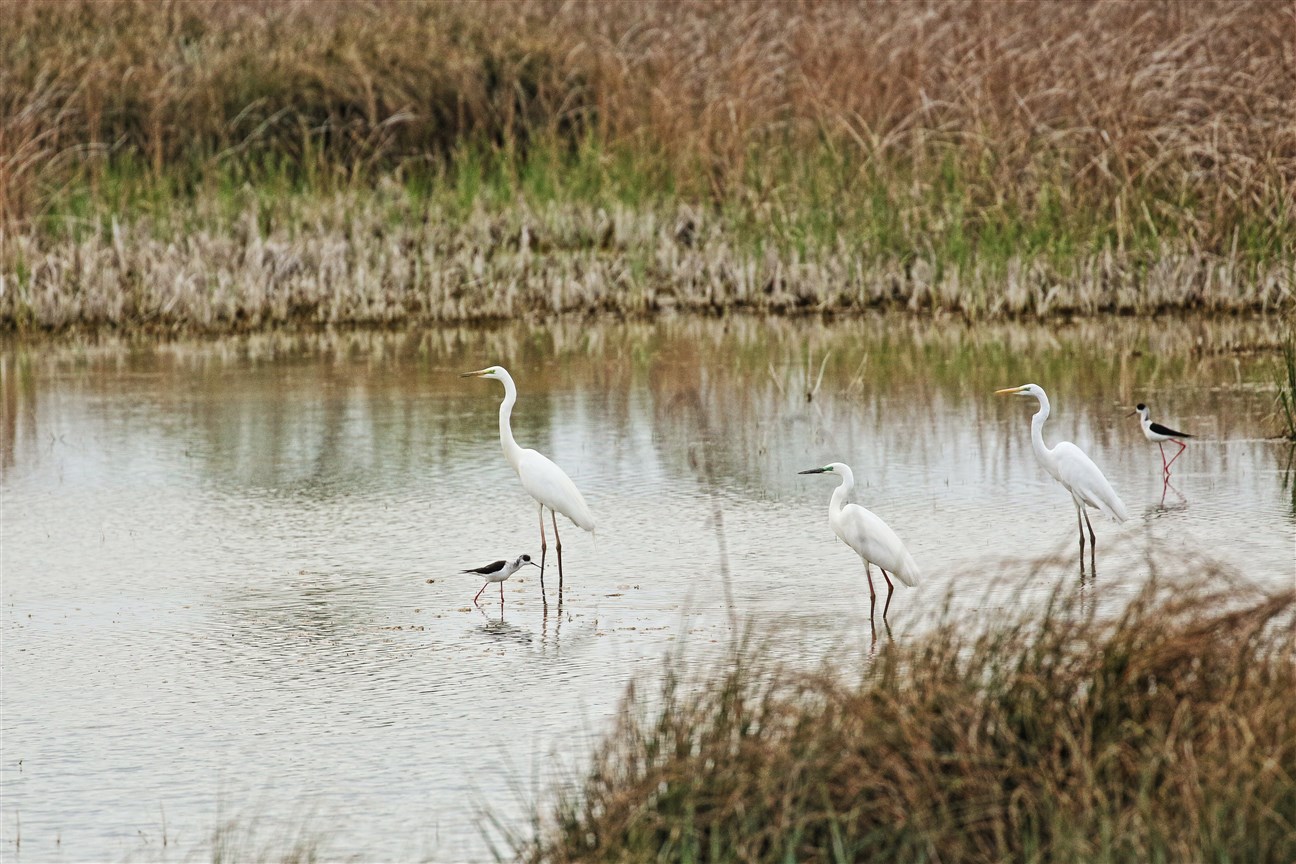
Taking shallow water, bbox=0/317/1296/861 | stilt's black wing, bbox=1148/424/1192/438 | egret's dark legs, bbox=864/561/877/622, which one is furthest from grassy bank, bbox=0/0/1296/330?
egret's dark legs, bbox=864/561/877/622

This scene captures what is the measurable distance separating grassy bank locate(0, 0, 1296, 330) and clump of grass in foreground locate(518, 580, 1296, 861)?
7798mm

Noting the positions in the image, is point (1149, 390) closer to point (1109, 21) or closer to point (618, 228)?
point (618, 228)

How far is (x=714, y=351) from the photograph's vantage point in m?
13.3

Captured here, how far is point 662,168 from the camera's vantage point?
17625 millimetres

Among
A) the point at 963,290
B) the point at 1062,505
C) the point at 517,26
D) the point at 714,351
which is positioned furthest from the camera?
the point at 517,26

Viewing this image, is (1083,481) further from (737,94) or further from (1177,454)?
(737,94)

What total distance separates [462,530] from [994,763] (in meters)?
4.60

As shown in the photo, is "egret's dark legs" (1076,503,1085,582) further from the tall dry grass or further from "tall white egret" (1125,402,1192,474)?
the tall dry grass

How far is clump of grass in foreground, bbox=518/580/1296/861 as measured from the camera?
4316 millimetres

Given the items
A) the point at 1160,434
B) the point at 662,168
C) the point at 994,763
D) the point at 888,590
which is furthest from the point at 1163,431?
the point at 662,168

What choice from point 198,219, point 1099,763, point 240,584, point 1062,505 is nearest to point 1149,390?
point 1062,505

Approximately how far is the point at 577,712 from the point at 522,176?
13.0 m

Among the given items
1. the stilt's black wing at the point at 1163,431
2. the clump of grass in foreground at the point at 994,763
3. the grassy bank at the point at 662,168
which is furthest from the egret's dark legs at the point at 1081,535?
the grassy bank at the point at 662,168

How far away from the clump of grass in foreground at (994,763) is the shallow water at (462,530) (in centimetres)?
32
